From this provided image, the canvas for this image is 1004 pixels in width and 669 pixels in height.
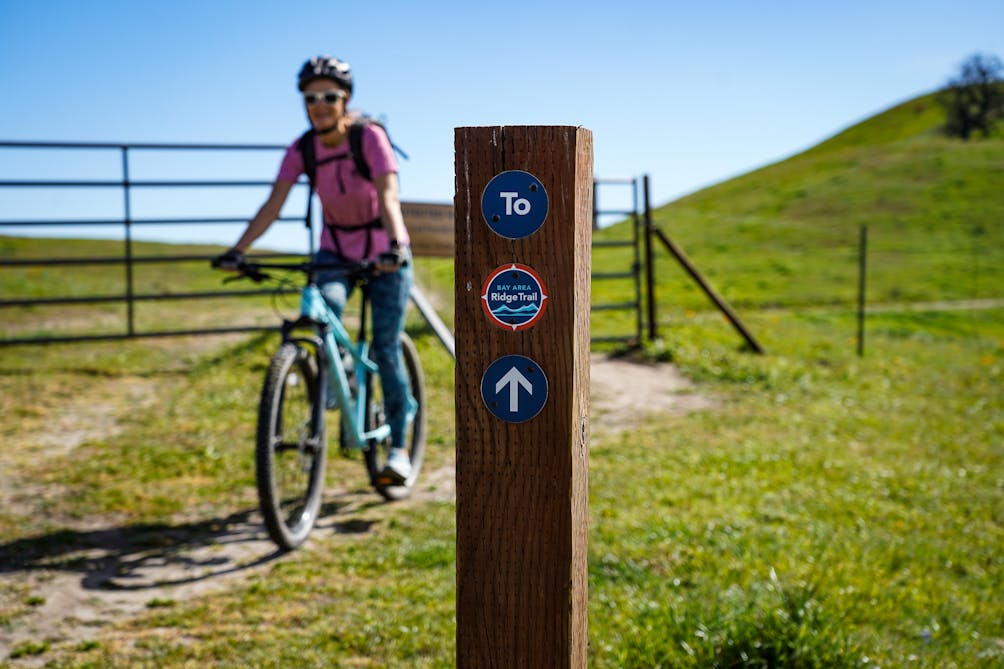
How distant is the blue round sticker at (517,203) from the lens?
1.67 m

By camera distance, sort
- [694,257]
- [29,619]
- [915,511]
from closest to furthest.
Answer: [29,619] → [915,511] → [694,257]

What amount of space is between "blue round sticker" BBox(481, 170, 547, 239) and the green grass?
1.72m

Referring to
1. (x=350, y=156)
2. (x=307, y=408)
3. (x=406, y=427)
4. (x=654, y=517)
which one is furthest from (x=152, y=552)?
(x=654, y=517)

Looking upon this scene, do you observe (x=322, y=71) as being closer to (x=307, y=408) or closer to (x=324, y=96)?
(x=324, y=96)

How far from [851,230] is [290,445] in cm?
3365

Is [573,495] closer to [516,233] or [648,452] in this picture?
[516,233]

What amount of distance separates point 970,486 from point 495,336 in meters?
4.82

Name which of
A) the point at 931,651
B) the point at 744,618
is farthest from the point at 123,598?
the point at 931,651

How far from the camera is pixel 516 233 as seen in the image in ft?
5.51

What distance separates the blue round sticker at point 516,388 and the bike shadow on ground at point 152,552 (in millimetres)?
2560

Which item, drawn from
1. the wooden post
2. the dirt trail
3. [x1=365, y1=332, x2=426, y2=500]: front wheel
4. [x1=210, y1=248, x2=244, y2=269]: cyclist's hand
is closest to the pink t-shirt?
[x1=210, y1=248, x2=244, y2=269]: cyclist's hand

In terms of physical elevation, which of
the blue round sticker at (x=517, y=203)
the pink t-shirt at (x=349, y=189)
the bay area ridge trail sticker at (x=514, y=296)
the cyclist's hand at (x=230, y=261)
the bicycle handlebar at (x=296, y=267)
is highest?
the pink t-shirt at (x=349, y=189)

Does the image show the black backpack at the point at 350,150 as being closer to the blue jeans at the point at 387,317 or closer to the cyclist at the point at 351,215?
the cyclist at the point at 351,215

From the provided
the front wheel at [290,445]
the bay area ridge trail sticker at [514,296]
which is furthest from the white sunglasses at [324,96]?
the bay area ridge trail sticker at [514,296]
